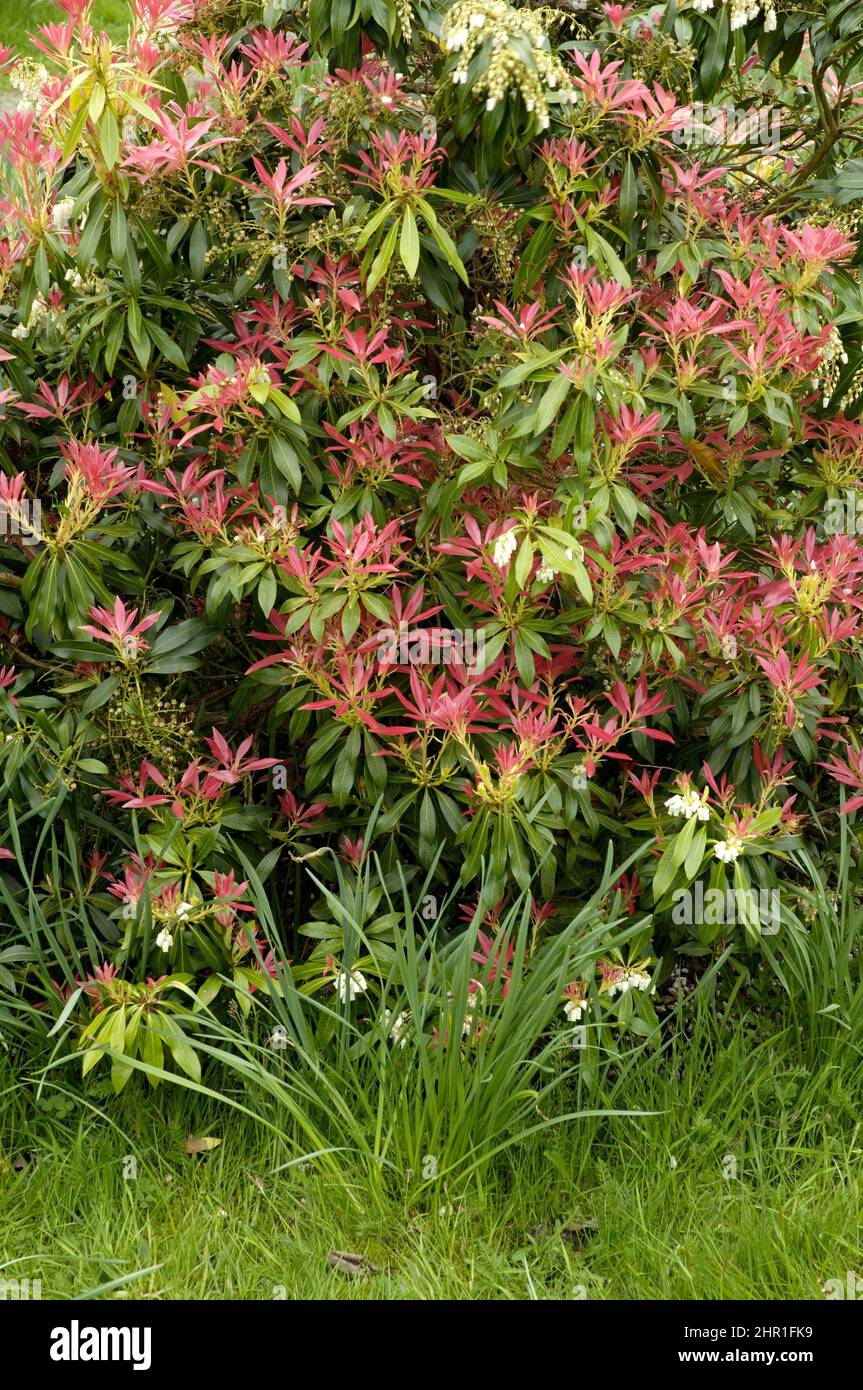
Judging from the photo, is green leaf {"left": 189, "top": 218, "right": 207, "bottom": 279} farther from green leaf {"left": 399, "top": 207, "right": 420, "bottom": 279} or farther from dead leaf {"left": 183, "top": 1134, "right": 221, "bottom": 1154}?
dead leaf {"left": 183, "top": 1134, "right": 221, "bottom": 1154}

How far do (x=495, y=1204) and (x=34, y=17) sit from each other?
7703 mm

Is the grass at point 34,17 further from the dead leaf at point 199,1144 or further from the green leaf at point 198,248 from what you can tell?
the dead leaf at point 199,1144

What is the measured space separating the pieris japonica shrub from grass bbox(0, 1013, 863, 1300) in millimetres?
238

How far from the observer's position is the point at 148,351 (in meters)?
2.69

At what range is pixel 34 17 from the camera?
7.89 meters

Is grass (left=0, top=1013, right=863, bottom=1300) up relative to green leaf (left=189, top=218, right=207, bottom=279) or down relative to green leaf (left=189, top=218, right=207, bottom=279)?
down

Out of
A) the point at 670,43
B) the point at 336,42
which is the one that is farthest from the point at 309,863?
the point at 670,43

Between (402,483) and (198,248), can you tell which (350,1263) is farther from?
(198,248)

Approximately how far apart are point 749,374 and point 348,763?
112 cm

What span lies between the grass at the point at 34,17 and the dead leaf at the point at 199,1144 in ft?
23.1

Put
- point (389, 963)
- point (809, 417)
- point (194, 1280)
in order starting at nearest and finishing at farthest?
1. point (194, 1280)
2. point (389, 963)
3. point (809, 417)

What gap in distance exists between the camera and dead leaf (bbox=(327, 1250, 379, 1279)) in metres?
2.41

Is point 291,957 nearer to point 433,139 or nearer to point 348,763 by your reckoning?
point 348,763

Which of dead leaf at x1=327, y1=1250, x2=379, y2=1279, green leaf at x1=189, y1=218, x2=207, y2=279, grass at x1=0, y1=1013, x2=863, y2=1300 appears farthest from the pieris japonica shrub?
dead leaf at x1=327, y1=1250, x2=379, y2=1279
